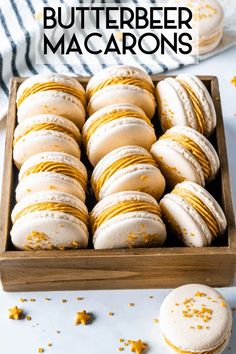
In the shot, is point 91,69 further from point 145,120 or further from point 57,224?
point 57,224

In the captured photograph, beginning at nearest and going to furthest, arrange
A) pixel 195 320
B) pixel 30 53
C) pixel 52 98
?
pixel 195 320 → pixel 52 98 → pixel 30 53

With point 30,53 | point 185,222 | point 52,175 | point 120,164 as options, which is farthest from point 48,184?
point 30,53

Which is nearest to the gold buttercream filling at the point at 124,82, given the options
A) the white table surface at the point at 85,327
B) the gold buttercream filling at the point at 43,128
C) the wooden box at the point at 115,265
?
the gold buttercream filling at the point at 43,128

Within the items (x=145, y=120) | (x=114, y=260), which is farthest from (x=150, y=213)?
(x=145, y=120)

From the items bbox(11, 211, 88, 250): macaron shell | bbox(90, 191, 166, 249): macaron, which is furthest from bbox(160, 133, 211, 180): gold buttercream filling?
bbox(11, 211, 88, 250): macaron shell

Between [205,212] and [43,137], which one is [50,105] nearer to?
[43,137]

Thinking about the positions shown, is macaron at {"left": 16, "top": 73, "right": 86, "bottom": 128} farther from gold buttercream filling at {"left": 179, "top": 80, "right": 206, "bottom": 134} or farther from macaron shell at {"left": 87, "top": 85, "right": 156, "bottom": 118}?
gold buttercream filling at {"left": 179, "top": 80, "right": 206, "bottom": 134}
